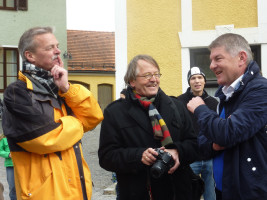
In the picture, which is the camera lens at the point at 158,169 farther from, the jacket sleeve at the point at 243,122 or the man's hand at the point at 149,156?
the jacket sleeve at the point at 243,122

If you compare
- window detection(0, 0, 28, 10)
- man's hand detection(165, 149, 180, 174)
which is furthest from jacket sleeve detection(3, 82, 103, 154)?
window detection(0, 0, 28, 10)

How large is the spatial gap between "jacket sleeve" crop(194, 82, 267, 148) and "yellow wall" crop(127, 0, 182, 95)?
431 cm

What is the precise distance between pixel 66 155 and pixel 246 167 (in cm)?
121

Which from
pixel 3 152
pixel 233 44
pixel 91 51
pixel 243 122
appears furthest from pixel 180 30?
pixel 91 51

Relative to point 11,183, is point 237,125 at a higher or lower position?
higher

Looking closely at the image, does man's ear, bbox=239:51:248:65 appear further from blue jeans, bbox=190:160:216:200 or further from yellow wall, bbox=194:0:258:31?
yellow wall, bbox=194:0:258:31

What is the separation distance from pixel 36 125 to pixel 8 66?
16768 millimetres

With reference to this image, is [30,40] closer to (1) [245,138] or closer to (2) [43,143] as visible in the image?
(2) [43,143]

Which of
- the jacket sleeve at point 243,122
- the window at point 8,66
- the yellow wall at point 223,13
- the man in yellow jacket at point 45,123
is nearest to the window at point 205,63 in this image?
the yellow wall at point 223,13

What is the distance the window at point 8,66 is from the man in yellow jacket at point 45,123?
53.0ft

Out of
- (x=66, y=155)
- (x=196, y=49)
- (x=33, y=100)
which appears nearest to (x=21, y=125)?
(x=33, y=100)

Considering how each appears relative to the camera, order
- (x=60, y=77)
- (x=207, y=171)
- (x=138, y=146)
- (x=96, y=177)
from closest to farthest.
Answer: (x=60, y=77)
(x=138, y=146)
(x=207, y=171)
(x=96, y=177)

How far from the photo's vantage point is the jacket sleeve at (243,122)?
243cm

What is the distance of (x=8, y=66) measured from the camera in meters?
18.4
